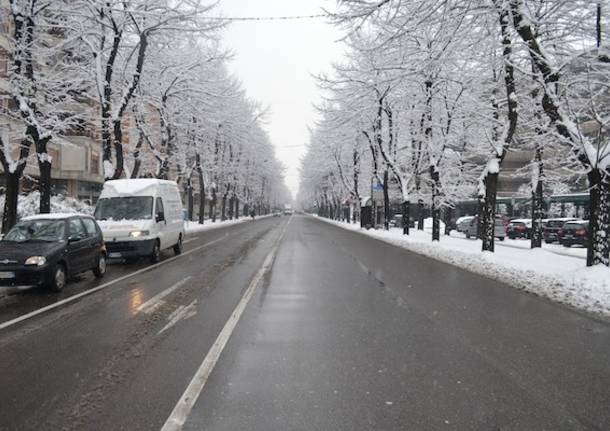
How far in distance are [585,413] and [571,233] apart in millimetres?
22929

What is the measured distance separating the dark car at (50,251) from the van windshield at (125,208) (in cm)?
218

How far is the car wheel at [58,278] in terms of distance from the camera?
8.26m

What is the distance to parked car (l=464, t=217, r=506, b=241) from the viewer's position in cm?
2773

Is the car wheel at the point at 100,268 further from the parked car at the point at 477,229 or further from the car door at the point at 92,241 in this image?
the parked car at the point at 477,229

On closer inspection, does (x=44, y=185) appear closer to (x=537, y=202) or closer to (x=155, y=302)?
(x=155, y=302)

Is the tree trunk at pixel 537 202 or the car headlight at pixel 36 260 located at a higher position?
the tree trunk at pixel 537 202

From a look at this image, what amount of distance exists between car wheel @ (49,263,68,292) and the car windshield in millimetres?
671

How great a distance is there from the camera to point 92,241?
1014cm

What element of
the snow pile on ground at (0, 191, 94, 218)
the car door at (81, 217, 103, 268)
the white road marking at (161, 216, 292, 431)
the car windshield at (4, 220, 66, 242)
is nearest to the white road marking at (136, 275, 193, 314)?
the white road marking at (161, 216, 292, 431)

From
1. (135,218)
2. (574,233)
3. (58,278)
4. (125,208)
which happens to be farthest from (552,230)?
(58,278)

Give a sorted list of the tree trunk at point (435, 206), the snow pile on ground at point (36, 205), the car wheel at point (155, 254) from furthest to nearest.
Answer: the snow pile on ground at point (36, 205)
the tree trunk at point (435, 206)
the car wheel at point (155, 254)

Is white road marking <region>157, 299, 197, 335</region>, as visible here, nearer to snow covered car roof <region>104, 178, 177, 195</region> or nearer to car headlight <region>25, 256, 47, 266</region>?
car headlight <region>25, 256, 47, 266</region>

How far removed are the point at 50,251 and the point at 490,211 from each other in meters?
13.5

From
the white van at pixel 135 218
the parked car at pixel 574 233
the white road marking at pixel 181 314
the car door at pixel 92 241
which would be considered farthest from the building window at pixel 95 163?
the parked car at pixel 574 233
